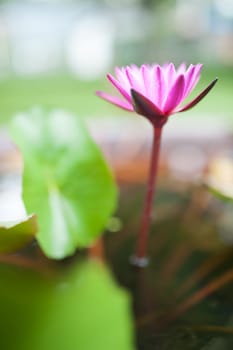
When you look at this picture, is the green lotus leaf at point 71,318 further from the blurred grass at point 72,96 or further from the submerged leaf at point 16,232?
the blurred grass at point 72,96

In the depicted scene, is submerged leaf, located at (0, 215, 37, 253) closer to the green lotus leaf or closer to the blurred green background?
the green lotus leaf

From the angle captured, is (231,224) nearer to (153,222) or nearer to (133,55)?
(153,222)

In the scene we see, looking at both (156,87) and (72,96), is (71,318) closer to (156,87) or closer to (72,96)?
(156,87)

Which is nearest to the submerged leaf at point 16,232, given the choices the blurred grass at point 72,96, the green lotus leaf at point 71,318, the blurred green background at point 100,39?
the green lotus leaf at point 71,318

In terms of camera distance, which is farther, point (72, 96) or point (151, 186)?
point (72, 96)

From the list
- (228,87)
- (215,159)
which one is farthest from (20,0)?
(215,159)

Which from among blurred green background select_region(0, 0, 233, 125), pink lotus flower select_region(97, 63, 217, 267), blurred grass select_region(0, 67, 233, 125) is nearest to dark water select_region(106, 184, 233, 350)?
pink lotus flower select_region(97, 63, 217, 267)

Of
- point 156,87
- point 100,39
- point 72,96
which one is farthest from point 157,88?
point 100,39
